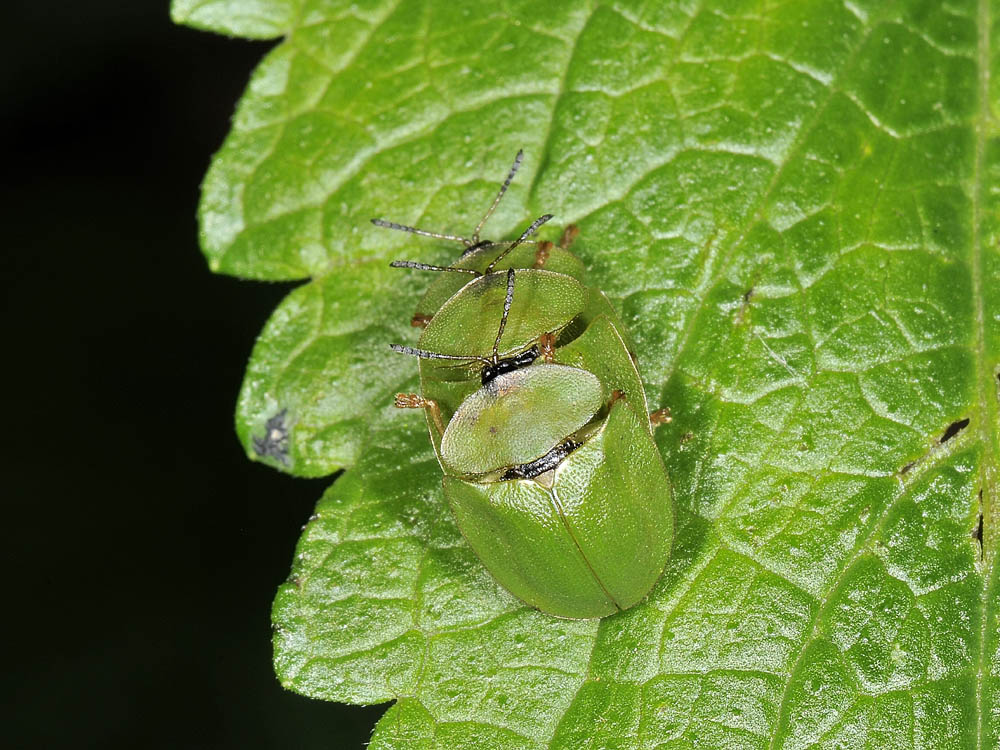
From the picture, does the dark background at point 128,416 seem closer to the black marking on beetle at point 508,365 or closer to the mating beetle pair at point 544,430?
the mating beetle pair at point 544,430

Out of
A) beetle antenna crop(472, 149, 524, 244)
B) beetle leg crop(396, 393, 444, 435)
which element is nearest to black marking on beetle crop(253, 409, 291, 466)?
beetle leg crop(396, 393, 444, 435)

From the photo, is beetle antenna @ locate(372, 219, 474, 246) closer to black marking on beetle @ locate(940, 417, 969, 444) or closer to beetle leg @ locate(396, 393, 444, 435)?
beetle leg @ locate(396, 393, 444, 435)

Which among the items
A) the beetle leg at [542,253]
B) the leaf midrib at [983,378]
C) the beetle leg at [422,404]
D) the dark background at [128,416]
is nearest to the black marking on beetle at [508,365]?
the beetle leg at [422,404]

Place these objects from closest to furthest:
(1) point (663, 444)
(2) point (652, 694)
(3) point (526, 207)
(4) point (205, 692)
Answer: (2) point (652, 694)
(1) point (663, 444)
(3) point (526, 207)
(4) point (205, 692)

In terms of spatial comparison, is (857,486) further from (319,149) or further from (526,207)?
(319,149)

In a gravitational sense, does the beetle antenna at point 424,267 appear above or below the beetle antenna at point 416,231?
below

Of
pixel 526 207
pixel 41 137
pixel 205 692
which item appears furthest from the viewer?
pixel 41 137

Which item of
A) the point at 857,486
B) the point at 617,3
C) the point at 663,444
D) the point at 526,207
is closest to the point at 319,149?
the point at 526,207
